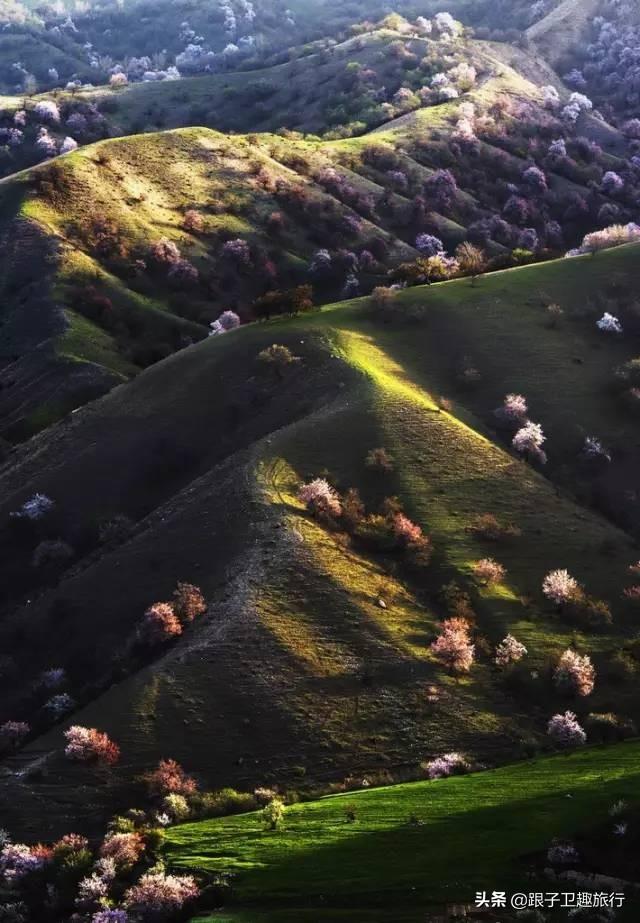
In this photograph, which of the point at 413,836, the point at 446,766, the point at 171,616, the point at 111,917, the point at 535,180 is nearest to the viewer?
the point at 111,917

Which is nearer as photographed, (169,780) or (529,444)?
(169,780)

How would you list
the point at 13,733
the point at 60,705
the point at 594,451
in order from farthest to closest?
the point at 594,451 < the point at 60,705 < the point at 13,733

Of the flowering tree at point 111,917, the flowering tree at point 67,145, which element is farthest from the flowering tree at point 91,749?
the flowering tree at point 67,145

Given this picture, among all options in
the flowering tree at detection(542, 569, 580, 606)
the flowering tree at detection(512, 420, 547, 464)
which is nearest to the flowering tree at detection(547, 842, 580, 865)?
the flowering tree at detection(542, 569, 580, 606)

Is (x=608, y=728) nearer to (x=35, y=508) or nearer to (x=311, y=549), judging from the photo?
(x=311, y=549)

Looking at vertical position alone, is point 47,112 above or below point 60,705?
above

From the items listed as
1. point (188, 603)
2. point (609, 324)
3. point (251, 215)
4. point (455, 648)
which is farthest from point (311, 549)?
point (251, 215)

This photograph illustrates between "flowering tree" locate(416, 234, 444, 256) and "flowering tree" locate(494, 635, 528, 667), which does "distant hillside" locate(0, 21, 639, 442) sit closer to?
"flowering tree" locate(416, 234, 444, 256)
